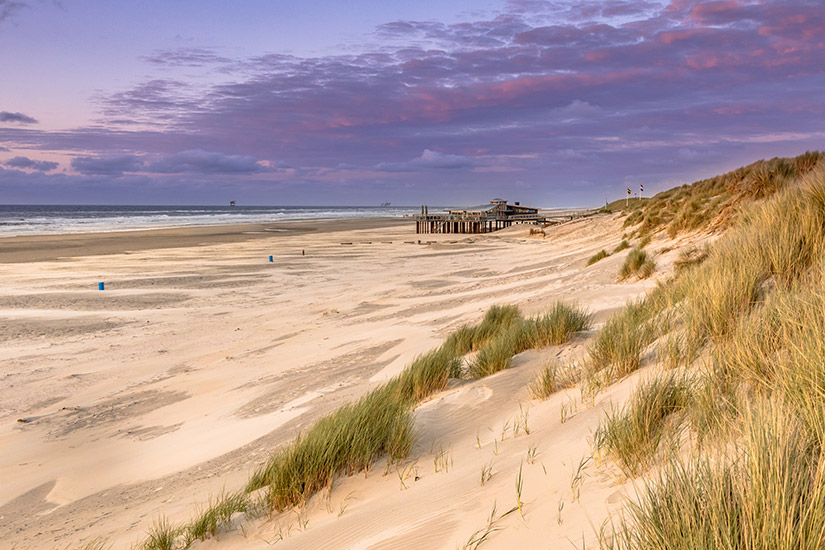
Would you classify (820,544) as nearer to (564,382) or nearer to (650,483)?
(650,483)

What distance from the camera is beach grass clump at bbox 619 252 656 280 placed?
1080 cm

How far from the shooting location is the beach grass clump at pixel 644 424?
2834 mm

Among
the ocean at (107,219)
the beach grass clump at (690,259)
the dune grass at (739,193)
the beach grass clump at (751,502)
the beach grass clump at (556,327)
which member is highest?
the ocean at (107,219)

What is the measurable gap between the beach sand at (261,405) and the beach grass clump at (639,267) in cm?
21

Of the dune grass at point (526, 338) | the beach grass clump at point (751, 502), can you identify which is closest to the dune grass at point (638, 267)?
the dune grass at point (526, 338)

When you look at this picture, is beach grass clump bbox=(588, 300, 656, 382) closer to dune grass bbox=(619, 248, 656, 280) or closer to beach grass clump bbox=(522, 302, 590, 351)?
beach grass clump bbox=(522, 302, 590, 351)

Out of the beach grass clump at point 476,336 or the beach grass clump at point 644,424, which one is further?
the beach grass clump at point 476,336

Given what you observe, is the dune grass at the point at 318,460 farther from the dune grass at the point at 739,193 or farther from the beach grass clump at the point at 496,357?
the dune grass at the point at 739,193

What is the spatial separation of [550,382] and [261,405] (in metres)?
3.93

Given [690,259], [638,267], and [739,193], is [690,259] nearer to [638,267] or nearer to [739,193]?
[638,267]

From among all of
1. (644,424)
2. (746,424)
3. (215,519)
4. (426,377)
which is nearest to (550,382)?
(426,377)

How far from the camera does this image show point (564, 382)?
4.79 m

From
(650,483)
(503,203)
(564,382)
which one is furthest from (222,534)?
(503,203)

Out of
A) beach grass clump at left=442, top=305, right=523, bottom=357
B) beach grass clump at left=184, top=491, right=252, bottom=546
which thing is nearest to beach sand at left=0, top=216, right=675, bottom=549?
beach grass clump at left=184, top=491, right=252, bottom=546
